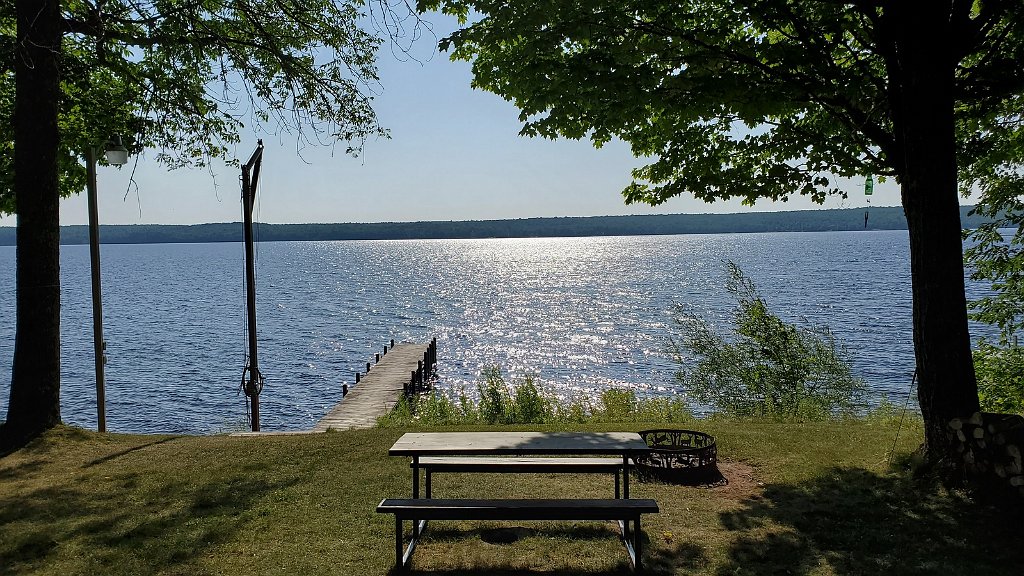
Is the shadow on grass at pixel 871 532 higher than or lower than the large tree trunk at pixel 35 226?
lower

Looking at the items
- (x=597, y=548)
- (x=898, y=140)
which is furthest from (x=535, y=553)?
(x=898, y=140)

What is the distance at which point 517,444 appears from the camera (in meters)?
5.72

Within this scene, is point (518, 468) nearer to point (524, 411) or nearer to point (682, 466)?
point (682, 466)

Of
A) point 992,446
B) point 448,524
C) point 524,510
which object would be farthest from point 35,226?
point 992,446

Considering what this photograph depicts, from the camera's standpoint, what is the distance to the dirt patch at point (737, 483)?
7262 mm

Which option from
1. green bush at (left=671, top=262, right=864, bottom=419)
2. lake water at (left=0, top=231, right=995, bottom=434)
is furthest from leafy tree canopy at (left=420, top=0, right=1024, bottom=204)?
lake water at (left=0, top=231, right=995, bottom=434)

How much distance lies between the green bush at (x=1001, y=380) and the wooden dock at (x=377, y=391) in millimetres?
12486

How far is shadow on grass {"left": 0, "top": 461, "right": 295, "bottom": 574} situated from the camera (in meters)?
5.66

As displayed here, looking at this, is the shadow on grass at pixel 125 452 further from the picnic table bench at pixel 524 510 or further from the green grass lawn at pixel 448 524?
the picnic table bench at pixel 524 510

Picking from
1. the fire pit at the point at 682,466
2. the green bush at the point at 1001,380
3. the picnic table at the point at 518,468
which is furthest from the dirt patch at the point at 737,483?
the green bush at the point at 1001,380

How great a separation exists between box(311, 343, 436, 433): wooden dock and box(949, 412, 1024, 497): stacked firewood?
39.2ft

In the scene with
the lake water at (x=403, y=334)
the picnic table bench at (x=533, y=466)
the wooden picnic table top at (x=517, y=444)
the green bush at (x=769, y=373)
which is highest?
the wooden picnic table top at (x=517, y=444)

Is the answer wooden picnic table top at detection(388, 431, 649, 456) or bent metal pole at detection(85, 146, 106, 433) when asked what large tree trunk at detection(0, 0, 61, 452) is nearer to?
bent metal pole at detection(85, 146, 106, 433)

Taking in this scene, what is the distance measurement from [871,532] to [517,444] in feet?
10.5
